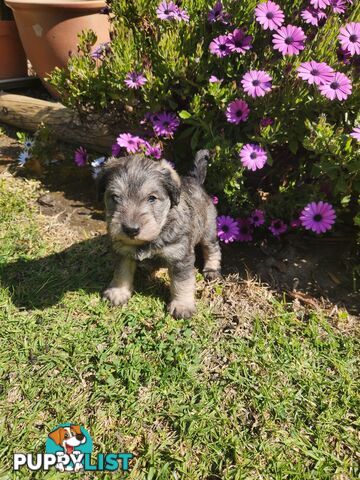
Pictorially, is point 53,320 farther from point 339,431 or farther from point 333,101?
point 333,101

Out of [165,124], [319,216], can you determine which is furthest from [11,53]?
[319,216]

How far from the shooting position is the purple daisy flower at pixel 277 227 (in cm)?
407

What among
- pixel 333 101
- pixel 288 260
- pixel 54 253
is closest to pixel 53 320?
pixel 54 253

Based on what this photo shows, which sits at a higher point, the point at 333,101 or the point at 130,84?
the point at 333,101

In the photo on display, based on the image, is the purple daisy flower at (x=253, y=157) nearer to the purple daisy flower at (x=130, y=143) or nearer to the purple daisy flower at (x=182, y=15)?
the purple daisy flower at (x=130, y=143)

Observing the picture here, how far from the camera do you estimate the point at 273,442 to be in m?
2.79

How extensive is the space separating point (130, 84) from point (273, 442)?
3439 mm

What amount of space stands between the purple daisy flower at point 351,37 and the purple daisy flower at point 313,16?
0.25 metres

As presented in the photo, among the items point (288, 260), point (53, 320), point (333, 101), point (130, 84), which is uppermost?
point (333, 101)

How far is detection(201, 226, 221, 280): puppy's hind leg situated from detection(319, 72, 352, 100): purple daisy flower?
65.4 inches

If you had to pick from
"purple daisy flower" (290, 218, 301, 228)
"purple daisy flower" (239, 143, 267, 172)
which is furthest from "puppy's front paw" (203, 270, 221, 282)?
"purple daisy flower" (239, 143, 267, 172)

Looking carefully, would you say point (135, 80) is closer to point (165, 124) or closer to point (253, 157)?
point (165, 124)

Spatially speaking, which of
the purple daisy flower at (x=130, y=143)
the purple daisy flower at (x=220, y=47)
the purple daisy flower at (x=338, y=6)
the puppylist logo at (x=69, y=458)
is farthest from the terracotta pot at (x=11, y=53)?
the puppylist logo at (x=69, y=458)

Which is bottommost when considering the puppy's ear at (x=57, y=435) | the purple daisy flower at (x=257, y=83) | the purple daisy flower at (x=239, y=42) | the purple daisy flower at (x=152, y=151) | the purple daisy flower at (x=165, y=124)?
the puppy's ear at (x=57, y=435)
